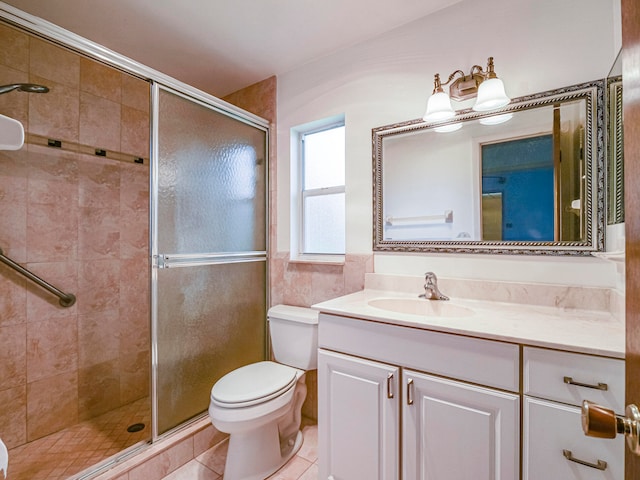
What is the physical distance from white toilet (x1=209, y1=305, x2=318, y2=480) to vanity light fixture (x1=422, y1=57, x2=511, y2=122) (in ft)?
4.10

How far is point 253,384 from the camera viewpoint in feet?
4.75

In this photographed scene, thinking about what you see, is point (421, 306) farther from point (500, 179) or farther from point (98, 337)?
point (98, 337)

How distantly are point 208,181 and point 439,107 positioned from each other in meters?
1.31

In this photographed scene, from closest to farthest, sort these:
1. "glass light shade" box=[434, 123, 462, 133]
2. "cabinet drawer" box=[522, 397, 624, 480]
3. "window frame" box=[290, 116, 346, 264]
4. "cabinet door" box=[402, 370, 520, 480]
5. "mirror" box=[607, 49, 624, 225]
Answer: "cabinet drawer" box=[522, 397, 624, 480] → "cabinet door" box=[402, 370, 520, 480] → "mirror" box=[607, 49, 624, 225] → "glass light shade" box=[434, 123, 462, 133] → "window frame" box=[290, 116, 346, 264]

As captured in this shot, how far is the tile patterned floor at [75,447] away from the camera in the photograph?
141 cm

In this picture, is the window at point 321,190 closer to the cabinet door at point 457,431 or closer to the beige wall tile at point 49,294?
the cabinet door at point 457,431

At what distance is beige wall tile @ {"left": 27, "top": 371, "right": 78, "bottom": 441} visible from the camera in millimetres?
1634

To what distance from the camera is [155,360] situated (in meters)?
1.46

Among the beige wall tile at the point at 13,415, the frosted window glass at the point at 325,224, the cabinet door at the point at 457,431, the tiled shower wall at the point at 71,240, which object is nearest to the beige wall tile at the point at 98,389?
the tiled shower wall at the point at 71,240

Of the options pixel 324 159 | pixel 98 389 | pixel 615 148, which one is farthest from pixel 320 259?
pixel 98 389

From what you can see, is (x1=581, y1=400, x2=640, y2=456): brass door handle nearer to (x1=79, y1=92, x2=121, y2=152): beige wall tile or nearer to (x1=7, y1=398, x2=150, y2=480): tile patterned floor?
(x1=7, y1=398, x2=150, y2=480): tile patterned floor

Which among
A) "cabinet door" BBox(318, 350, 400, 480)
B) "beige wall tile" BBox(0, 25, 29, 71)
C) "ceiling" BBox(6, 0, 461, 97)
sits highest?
"ceiling" BBox(6, 0, 461, 97)

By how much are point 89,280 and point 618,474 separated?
2.58 m

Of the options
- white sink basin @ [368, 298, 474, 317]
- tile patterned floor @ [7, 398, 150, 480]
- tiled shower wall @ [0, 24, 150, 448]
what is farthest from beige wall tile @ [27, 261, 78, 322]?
white sink basin @ [368, 298, 474, 317]
